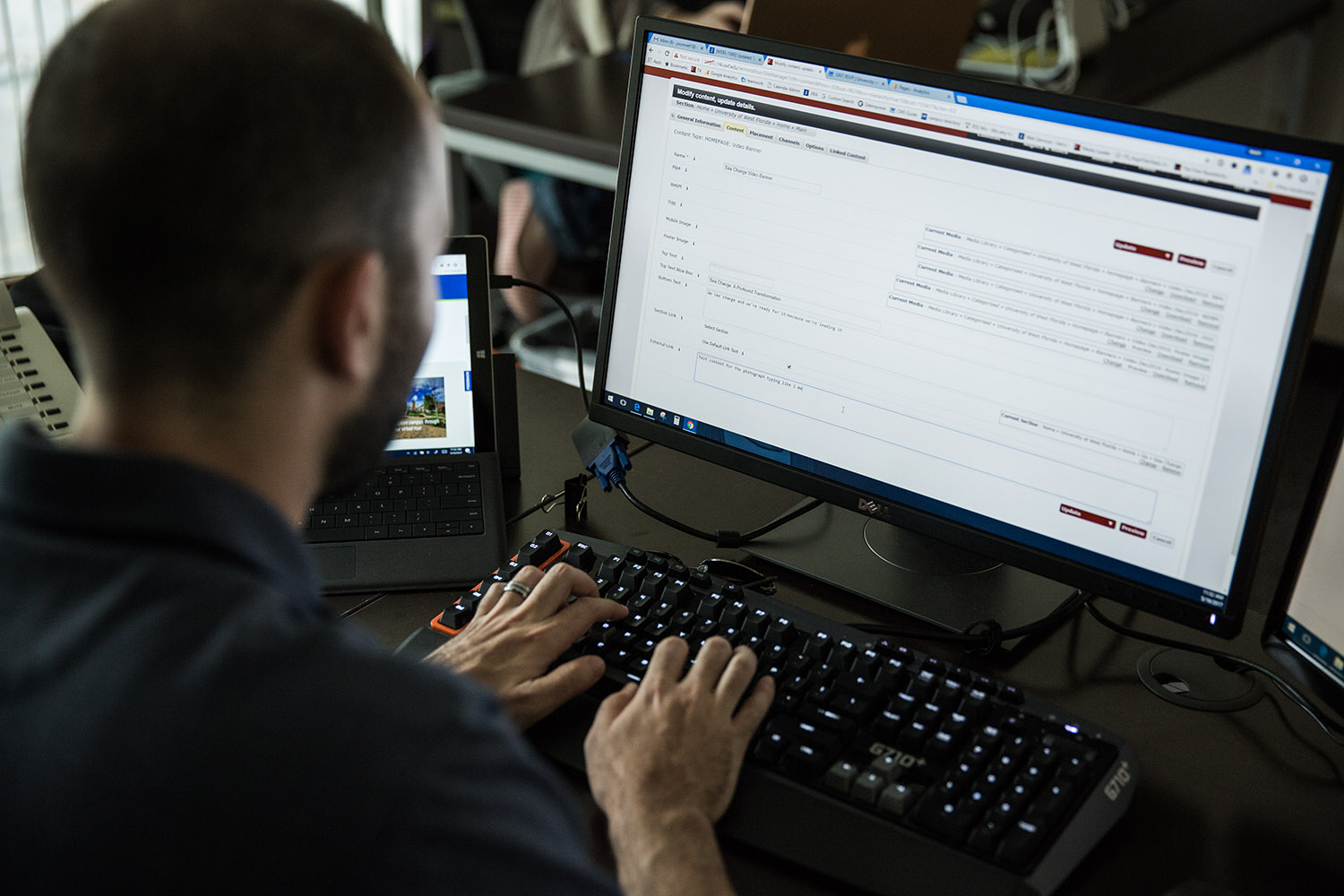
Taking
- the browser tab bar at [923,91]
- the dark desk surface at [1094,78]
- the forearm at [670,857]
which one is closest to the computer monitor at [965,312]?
the browser tab bar at [923,91]

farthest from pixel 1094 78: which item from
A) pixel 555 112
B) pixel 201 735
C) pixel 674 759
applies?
pixel 201 735

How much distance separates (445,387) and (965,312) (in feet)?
1.68

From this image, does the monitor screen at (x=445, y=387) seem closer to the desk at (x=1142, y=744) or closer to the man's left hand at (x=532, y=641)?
the desk at (x=1142, y=744)

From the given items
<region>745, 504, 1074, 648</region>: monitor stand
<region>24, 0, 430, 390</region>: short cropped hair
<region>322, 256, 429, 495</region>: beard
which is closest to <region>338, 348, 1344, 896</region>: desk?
<region>745, 504, 1074, 648</region>: monitor stand

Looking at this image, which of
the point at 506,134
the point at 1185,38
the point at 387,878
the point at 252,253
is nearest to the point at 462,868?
the point at 387,878

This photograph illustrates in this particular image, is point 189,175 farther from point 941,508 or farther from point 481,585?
point 941,508

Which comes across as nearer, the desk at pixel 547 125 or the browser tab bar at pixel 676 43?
the browser tab bar at pixel 676 43

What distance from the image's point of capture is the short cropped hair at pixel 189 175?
57 cm

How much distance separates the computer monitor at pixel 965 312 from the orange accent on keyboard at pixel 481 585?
152 mm

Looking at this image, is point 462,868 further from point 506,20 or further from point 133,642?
point 506,20

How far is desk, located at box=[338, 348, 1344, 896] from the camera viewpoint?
2.45ft

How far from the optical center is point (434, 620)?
955mm

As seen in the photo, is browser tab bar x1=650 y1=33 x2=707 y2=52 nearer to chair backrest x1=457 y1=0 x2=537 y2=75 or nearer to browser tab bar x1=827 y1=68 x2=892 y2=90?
browser tab bar x1=827 y1=68 x2=892 y2=90

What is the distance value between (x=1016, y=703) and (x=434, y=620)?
1.51 feet
